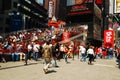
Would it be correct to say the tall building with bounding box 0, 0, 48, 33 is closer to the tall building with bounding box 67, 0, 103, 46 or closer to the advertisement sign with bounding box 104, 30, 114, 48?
the tall building with bounding box 67, 0, 103, 46

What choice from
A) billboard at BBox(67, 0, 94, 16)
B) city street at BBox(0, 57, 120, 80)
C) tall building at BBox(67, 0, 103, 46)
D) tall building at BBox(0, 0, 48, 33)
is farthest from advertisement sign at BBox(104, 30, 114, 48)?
billboard at BBox(67, 0, 94, 16)

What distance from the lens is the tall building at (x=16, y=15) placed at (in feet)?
195

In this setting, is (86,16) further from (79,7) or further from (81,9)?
(79,7)

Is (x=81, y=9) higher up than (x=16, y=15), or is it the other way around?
(x=81, y=9)

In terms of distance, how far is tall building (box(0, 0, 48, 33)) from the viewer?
195 ft

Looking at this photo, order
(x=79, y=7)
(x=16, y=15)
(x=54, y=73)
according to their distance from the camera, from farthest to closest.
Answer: (x=79, y=7) < (x=16, y=15) < (x=54, y=73)

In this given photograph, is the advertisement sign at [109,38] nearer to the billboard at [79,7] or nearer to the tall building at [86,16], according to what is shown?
the tall building at [86,16]

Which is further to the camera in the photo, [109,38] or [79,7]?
[79,7]

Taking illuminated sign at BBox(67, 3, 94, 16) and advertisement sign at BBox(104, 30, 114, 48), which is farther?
illuminated sign at BBox(67, 3, 94, 16)

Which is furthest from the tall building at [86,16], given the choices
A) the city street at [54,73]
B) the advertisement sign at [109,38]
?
the city street at [54,73]

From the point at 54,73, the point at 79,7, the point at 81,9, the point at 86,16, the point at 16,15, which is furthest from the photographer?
the point at 79,7

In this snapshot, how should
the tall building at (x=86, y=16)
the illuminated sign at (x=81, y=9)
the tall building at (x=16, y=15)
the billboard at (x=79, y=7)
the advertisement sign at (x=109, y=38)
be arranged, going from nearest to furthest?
the advertisement sign at (x=109, y=38)
the tall building at (x=16, y=15)
the tall building at (x=86, y=16)
the illuminated sign at (x=81, y=9)
the billboard at (x=79, y=7)

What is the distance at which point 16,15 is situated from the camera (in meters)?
62.2

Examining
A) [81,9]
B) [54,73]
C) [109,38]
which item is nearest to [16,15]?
[81,9]
